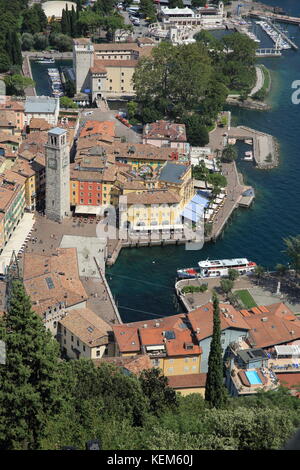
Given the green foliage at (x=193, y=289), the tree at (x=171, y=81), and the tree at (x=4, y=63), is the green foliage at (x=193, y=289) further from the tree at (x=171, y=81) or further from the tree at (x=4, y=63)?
the tree at (x=4, y=63)

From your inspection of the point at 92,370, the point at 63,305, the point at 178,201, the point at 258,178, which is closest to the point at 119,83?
the point at 258,178

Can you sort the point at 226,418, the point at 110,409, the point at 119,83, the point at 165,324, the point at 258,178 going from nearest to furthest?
the point at 226,418 → the point at 110,409 → the point at 165,324 → the point at 258,178 → the point at 119,83

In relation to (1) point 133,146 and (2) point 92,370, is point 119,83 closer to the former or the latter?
(1) point 133,146

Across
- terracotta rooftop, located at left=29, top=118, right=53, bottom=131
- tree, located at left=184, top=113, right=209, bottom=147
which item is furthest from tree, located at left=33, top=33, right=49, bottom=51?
tree, located at left=184, top=113, right=209, bottom=147

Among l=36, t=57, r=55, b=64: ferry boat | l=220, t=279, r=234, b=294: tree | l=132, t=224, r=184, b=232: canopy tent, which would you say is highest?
l=36, t=57, r=55, b=64: ferry boat

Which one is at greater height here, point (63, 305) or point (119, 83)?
point (119, 83)

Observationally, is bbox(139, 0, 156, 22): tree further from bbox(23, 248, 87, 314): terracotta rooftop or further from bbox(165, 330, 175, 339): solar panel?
bbox(165, 330, 175, 339): solar panel
